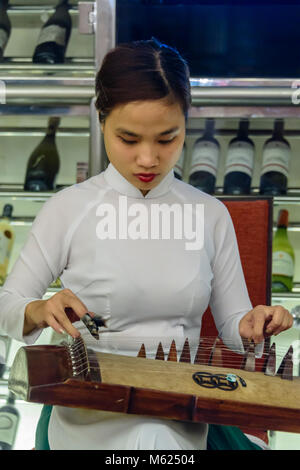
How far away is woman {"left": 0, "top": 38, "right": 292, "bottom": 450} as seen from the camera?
1067mm

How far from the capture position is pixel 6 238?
2.10m

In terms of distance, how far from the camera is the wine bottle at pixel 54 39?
2082 mm

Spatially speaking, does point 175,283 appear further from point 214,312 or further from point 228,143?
point 228,143


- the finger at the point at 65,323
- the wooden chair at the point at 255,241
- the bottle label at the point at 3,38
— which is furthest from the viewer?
the bottle label at the point at 3,38

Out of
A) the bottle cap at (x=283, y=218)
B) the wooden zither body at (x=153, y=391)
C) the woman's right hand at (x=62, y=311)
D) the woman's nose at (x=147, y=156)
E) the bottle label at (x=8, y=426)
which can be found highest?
the woman's nose at (x=147, y=156)

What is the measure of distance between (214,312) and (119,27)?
3.41 feet

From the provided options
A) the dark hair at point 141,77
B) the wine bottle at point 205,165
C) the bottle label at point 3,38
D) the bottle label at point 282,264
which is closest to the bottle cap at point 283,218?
the bottle label at point 282,264

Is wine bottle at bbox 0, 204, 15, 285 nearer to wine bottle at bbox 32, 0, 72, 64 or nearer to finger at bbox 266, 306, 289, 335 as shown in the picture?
wine bottle at bbox 32, 0, 72, 64

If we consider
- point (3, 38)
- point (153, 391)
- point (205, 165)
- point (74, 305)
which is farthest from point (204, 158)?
point (153, 391)

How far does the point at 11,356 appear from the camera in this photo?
212 cm

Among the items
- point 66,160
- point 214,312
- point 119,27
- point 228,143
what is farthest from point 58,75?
point 214,312

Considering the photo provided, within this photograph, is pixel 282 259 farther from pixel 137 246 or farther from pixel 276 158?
pixel 137 246

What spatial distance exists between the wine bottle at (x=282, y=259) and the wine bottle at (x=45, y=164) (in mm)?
795

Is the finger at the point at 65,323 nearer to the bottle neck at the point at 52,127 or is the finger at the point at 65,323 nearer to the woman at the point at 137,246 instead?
the woman at the point at 137,246
